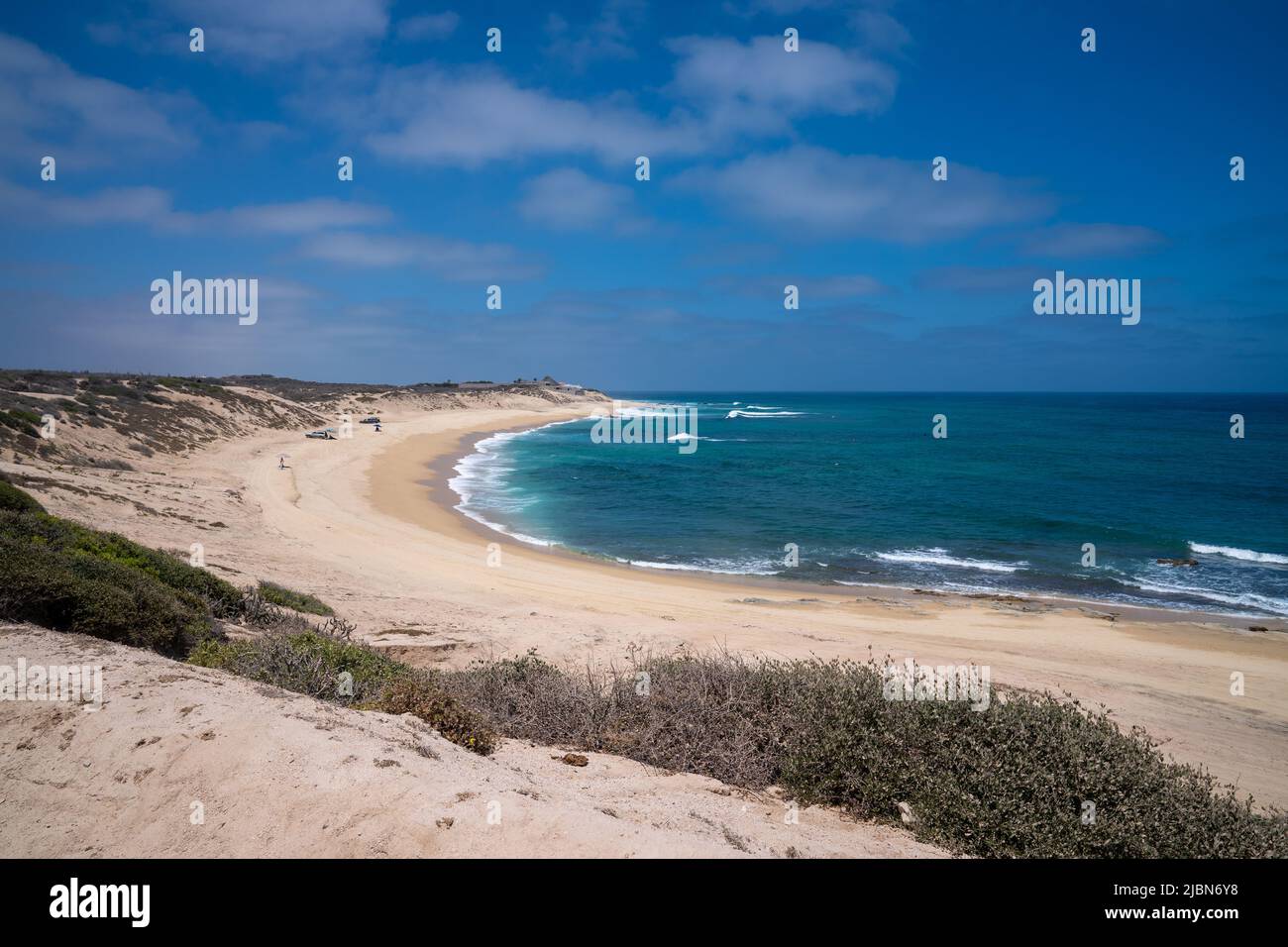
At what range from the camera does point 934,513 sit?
1122 inches

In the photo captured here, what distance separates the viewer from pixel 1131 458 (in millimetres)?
46281

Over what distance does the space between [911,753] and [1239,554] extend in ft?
80.9

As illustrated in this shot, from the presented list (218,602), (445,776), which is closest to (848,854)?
(445,776)

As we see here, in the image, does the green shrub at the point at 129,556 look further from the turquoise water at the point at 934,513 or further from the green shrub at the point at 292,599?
the turquoise water at the point at 934,513

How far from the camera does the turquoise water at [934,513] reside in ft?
65.1

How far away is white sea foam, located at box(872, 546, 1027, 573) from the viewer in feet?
67.6

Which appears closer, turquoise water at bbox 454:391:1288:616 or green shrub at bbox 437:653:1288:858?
green shrub at bbox 437:653:1288:858

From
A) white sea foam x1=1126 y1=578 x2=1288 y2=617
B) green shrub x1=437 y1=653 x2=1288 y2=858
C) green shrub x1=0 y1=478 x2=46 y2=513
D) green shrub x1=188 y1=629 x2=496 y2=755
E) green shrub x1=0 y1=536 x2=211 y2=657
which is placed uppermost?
green shrub x1=0 y1=478 x2=46 y2=513

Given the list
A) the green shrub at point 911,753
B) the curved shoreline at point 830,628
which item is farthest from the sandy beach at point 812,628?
the green shrub at point 911,753

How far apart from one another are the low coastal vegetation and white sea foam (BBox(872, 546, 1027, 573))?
47.3 ft

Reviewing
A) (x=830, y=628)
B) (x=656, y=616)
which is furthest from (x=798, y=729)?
(x=830, y=628)

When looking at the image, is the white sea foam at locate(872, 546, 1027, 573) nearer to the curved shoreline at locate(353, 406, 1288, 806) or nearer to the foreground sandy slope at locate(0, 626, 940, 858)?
the curved shoreline at locate(353, 406, 1288, 806)

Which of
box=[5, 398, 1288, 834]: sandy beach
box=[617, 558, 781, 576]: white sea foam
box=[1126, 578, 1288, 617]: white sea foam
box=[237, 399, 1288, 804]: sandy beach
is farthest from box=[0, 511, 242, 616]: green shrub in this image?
box=[1126, 578, 1288, 617]: white sea foam
